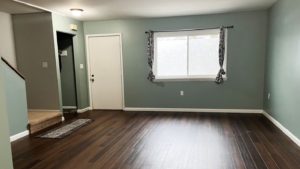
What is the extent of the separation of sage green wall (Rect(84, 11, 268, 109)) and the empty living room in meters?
0.02

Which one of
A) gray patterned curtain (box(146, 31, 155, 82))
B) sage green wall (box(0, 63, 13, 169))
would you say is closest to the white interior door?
gray patterned curtain (box(146, 31, 155, 82))

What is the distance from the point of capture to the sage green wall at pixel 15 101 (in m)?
3.71

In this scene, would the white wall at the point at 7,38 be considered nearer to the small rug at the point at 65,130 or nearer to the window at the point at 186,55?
the small rug at the point at 65,130

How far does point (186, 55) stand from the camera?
17.9 ft

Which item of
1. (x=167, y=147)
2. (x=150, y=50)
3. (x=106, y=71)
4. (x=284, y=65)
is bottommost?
(x=167, y=147)

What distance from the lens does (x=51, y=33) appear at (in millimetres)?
4711

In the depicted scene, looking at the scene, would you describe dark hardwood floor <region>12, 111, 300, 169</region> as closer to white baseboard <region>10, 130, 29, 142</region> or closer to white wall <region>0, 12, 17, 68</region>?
white baseboard <region>10, 130, 29, 142</region>

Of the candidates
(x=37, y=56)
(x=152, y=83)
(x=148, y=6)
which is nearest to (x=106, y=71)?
(x=152, y=83)

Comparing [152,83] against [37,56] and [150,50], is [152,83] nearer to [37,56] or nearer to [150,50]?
[150,50]

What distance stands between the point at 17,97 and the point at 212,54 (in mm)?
4218

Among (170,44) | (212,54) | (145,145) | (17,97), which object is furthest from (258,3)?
(17,97)

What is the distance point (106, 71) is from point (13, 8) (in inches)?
98.0

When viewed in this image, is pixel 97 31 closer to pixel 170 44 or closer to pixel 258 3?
pixel 170 44

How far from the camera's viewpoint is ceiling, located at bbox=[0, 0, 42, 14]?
4.00 metres
